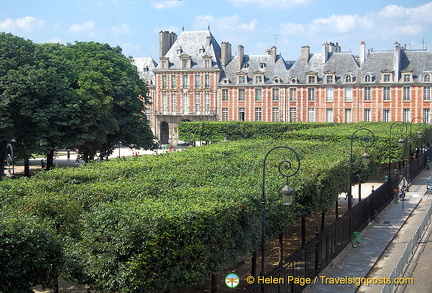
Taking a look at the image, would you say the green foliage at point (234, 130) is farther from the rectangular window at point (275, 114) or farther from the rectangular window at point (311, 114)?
the rectangular window at point (275, 114)

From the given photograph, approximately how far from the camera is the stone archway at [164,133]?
69900mm

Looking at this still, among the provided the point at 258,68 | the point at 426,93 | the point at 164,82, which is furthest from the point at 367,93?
the point at 164,82

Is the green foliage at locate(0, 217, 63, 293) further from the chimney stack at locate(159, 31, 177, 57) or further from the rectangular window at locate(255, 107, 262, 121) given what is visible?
the chimney stack at locate(159, 31, 177, 57)

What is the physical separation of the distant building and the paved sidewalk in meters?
31.2

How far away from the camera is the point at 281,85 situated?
64562mm

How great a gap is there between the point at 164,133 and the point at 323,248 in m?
52.3

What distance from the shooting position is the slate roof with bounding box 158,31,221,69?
220ft

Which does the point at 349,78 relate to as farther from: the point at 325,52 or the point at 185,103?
the point at 185,103

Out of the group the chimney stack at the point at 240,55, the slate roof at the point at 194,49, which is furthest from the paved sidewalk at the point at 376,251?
the slate roof at the point at 194,49

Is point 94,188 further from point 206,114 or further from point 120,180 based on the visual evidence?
point 206,114

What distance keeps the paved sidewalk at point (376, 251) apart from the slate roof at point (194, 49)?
131 ft

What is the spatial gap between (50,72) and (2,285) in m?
24.7

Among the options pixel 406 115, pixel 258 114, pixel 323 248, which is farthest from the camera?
pixel 258 114

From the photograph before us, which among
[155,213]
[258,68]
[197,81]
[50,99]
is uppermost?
[258,68]
